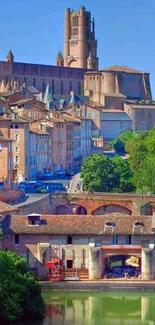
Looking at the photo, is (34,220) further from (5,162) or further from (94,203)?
(5,162)

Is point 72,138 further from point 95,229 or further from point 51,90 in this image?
point 95,229

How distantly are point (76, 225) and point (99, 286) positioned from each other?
3.62 meters

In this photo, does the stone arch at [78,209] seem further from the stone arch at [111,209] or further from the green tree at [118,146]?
the green tree at [118,146]

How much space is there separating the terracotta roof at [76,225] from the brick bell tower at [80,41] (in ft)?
273

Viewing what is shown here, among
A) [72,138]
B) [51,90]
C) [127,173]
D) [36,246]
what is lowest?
[36,246]

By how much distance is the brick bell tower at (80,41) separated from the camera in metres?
128

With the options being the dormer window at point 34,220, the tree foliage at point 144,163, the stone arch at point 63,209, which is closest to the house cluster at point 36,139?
the stone arch at point 63,209

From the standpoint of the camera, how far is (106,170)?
68.4 meters

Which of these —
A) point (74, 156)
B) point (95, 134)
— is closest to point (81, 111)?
point (95, 134)

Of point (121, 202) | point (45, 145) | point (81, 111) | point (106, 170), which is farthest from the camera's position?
point (81, 111)

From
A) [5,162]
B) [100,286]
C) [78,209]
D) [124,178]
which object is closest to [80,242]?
[100,286]

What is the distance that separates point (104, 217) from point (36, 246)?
3.82 metres

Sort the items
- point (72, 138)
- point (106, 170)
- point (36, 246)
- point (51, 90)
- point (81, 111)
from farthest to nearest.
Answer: point (51, 90) → point (81, 111) → point (72, 138) → point (106, 170) → point (36, 246)

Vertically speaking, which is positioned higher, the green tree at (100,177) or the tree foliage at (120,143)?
the tree foliage at (120,143)
